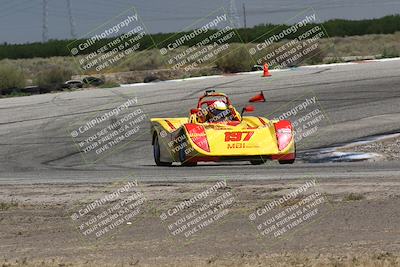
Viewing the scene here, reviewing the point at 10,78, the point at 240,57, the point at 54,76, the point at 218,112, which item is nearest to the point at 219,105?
the point at 218,112

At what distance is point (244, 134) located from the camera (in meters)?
16.2

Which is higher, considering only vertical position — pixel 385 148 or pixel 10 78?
pixel 10 78

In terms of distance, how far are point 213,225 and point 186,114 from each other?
1412 cm

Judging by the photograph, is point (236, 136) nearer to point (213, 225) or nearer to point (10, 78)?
point (213, 225)

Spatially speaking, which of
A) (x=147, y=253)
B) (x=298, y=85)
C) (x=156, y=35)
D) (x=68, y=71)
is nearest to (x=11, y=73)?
(x=68, y=71)

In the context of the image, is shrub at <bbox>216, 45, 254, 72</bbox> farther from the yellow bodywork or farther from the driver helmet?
the yellow bodywork

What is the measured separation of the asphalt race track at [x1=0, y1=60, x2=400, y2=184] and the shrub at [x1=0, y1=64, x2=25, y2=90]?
22.1ft

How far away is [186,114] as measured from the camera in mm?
24312

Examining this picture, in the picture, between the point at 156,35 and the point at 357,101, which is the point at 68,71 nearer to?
the point at 357,101

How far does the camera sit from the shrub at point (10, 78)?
A: 121 feet

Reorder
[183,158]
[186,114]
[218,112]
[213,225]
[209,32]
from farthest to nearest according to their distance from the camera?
[209,32] < [186,114] < [218,112] < [183,158] < [213,225]

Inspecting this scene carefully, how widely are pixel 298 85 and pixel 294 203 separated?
1710cm

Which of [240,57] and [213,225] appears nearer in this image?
[213,225]

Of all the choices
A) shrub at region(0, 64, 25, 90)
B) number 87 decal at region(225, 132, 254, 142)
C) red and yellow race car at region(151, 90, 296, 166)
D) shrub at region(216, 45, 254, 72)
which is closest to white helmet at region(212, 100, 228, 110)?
red and yellow race car at region(151, 90, 296, 166)
